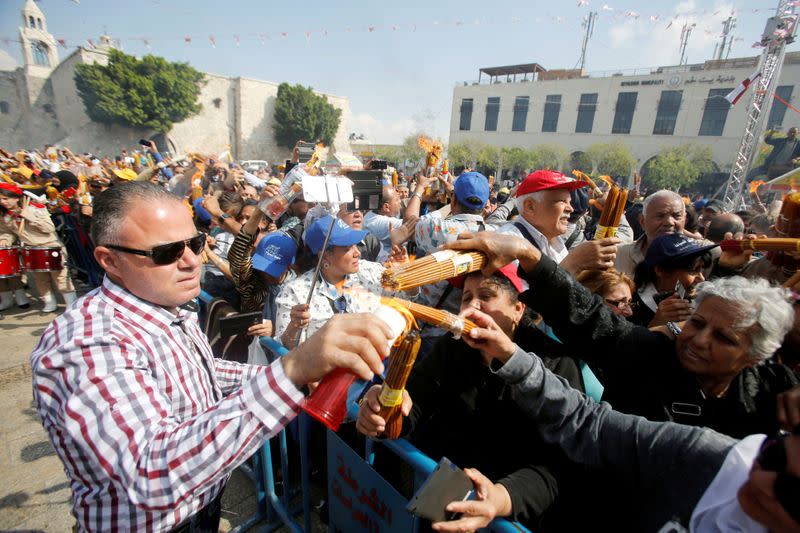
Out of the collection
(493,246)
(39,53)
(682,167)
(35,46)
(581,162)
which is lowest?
(493,246)

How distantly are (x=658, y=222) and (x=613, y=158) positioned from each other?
1951 inches

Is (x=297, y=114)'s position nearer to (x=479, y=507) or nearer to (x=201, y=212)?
(x=201, y=212)

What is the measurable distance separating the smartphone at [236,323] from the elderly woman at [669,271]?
3102 mm

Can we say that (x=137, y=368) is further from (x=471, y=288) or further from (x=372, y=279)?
(x=372, y=279)

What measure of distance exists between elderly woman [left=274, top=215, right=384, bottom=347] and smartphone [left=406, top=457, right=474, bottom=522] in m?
1.52

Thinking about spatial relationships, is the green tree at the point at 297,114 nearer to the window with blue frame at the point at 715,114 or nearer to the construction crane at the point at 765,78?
the window with blue frame at the point at 715,114

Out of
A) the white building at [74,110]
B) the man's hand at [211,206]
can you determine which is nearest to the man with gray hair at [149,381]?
the man's hand at [211,206]

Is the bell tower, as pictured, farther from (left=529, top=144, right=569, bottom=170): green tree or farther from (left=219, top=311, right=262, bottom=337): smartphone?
(left=219, top=311, right=262, bottom=337): smartphone

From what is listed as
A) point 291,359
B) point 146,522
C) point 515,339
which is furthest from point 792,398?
point 146,522

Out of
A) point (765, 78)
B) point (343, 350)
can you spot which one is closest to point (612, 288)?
point (343, 350)

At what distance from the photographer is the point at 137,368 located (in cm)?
117

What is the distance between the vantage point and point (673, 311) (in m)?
2.53

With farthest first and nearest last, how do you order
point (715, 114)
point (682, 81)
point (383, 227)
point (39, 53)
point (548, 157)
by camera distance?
1. point (39, 53)
2. point (548, 157)
3. point (682, 81)
4. point (715, 114)
5. point (383, 227)

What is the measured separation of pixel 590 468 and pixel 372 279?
2.09 meters
